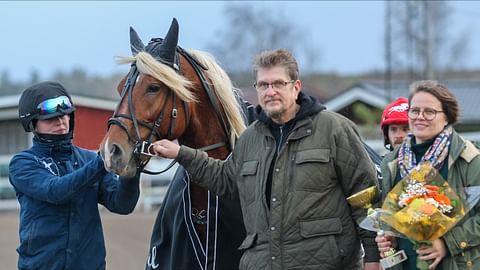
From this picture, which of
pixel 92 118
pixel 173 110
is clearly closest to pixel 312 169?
pixel 173 110

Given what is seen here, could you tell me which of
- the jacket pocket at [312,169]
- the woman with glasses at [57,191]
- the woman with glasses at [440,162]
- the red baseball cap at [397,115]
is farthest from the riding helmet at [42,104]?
the red baseball cap at [397,115]

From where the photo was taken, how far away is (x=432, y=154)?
3686mm

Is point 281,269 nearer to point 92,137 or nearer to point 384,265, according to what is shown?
point 384,265

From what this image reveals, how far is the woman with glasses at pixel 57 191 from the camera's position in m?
4.39

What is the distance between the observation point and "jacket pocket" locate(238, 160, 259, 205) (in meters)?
3.97

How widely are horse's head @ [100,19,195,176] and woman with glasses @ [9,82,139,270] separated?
0.86 feet

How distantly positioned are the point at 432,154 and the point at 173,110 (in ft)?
4.52

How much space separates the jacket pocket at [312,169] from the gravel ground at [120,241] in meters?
6.22

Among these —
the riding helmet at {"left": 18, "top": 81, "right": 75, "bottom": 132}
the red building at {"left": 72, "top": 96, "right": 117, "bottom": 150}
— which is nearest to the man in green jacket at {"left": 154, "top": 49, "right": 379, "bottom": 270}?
the riding helmet at {"left": 18, "top": 81, "right": 75, "bottom": 132}

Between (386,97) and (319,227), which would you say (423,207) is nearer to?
(319,227)

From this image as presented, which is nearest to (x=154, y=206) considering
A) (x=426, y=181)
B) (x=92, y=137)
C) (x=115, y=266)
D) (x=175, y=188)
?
(x=92, y=137)

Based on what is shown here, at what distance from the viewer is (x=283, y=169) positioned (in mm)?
3863

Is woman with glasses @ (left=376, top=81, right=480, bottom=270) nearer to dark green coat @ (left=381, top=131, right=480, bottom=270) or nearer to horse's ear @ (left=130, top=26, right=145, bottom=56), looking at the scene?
dark green coat @ (left=381, top=131, right=480, bottom=270)

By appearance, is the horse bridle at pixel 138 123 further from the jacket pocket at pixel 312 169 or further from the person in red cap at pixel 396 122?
the person in red cap at pixel 396 122
